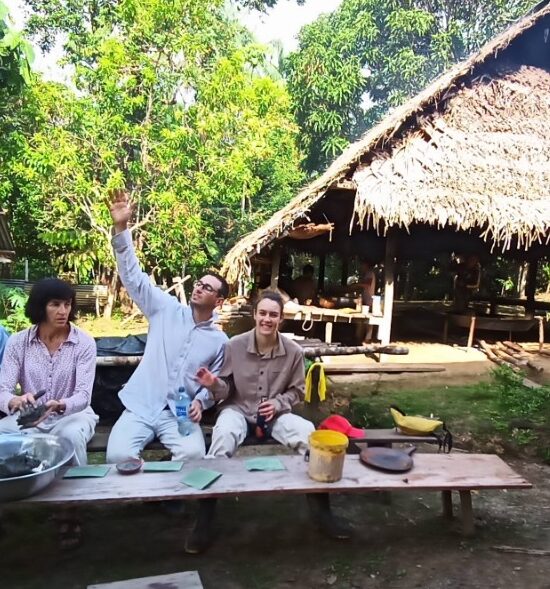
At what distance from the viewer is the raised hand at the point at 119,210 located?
10.1 ft

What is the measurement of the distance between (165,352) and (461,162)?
21.6 feet

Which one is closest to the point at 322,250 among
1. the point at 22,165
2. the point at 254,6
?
the point at 22,165

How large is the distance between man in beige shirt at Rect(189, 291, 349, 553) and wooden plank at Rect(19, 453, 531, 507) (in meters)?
0.36

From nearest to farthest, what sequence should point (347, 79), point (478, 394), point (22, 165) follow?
point (478, 394), point (22, 165), point (347, 79)

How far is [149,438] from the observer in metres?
3.04

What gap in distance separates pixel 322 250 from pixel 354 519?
854cm

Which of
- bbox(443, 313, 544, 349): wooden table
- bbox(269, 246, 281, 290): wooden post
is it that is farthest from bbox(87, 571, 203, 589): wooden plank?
bbox(443, 313, 544, 349): wooden table

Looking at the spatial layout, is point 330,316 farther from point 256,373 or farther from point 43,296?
point 43,296

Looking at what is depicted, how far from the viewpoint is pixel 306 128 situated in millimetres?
18109

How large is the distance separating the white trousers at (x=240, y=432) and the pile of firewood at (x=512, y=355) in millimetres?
5626

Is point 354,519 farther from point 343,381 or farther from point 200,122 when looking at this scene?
point 200,122

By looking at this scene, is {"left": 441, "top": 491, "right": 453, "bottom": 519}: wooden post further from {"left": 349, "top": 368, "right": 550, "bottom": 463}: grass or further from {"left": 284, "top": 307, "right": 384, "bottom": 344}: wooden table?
{"left": 284, "top": 307, "right": 384, "bottom": 344}: wooden table

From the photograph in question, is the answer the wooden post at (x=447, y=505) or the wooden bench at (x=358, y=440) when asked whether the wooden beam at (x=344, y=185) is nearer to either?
the wooden bench at (x=358, y=440)

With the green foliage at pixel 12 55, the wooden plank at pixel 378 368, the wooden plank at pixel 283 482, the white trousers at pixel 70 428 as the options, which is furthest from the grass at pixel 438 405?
the green foliage at pixel 12 55
